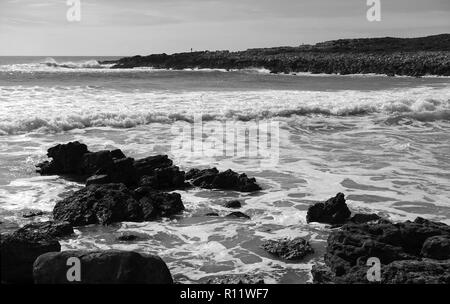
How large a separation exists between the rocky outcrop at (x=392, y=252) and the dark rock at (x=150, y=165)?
16.4ft

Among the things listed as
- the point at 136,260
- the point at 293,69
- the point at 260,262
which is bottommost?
the point at 260,262

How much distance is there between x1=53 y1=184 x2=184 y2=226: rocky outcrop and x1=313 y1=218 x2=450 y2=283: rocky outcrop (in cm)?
315

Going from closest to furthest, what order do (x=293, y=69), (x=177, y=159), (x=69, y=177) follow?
(x=69, y=177), (x=177, y=159), (x=293, y=69)

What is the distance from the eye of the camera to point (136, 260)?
500 centimetres

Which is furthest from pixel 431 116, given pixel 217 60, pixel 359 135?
pixel 217 60

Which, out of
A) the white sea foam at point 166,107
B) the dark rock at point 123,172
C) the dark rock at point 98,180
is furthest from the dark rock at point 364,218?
the white sea foam at point 166,107

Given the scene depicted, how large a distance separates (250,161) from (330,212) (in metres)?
4.78

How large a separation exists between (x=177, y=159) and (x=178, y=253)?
607 centimetres

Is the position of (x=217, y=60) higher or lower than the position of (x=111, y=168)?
higher

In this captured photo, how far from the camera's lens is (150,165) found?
1062 cm

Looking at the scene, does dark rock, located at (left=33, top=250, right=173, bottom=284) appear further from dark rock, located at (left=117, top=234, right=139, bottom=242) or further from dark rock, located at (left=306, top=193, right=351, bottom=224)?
dark rock, located at (left=306, top=193, right=351, bottom=224)

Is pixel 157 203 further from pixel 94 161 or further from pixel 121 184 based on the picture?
pixel 94 161

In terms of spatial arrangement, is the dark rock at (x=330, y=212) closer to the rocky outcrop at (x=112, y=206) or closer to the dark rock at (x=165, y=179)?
the rocky outcrop at (x=112, y=206)
